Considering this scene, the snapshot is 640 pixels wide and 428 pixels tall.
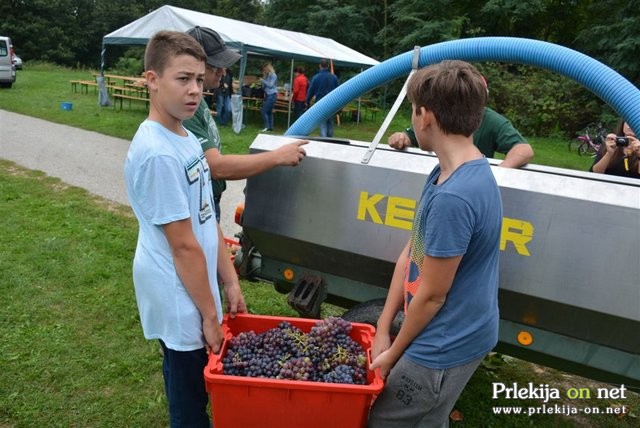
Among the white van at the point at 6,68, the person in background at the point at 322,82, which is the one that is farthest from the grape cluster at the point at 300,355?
the white van at the point at 6,68

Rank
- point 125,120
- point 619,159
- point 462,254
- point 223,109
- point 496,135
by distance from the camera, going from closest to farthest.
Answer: point 462,254, point 496,135, point 619,159, point 125,120, point 223,109

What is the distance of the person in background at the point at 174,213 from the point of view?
1.85 m

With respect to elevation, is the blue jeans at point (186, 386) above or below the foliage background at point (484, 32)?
below

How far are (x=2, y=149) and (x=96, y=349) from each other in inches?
306

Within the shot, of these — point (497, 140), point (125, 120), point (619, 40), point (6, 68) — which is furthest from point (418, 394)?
point (6, 68)

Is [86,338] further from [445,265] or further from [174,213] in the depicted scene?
[445,265]

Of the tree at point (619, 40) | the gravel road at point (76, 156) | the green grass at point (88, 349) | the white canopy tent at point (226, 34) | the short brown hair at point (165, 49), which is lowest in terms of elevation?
the green grass at point (88, 349)

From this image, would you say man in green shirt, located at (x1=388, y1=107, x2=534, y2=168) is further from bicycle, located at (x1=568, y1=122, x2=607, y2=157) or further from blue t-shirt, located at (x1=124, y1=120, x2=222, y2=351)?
bicycle, located at (x1=568, y1=122, x2=607, y2=157)

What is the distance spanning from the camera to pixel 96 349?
3.56 m

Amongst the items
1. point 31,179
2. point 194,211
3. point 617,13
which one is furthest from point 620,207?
point 617,13

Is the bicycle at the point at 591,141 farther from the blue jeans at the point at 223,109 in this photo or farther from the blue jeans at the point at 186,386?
the blue jeans at the point at 186,386

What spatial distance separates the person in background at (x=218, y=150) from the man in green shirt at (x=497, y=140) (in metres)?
0.77

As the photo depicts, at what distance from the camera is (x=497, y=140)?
3.41 metres

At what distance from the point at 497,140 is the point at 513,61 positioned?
0.65 meters
